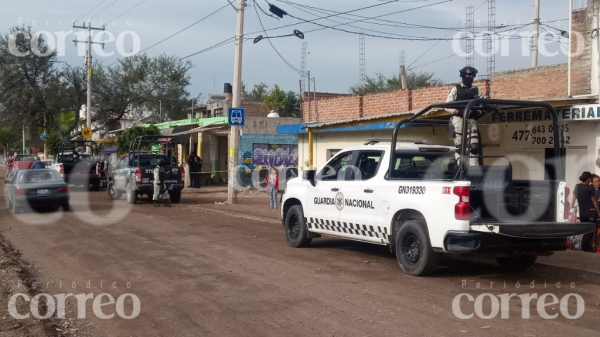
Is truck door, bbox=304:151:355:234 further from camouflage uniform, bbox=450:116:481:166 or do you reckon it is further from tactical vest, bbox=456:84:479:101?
tactical vest, bbox=456:84:479:101

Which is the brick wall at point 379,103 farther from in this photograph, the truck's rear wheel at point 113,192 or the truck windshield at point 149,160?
the truck's rear wheel at point 113,192

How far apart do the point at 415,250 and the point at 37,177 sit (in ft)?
49.3

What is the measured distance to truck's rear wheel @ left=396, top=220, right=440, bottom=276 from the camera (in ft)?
29.1

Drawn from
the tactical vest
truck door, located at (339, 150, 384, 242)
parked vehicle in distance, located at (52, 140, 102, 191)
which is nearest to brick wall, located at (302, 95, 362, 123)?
parked vehicle in distance, located at (52, 140, 102, 191)

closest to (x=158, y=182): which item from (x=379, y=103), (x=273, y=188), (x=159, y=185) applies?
(x=159, y=185)

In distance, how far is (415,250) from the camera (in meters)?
9.18

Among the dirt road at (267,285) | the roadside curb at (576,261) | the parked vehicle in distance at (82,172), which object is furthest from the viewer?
the parked vehicle in distance at (82,172)

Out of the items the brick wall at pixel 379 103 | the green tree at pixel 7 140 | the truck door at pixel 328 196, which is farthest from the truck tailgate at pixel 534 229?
→ the green tree at pixel 7 140

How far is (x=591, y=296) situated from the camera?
8.06 meters

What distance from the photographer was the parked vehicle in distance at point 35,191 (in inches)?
749

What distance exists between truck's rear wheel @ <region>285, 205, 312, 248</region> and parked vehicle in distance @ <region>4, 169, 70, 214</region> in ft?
33.1

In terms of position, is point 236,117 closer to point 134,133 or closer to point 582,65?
point 582,65

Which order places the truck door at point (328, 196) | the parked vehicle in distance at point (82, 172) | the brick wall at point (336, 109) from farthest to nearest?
1. the parked vehicle in distance at point (82, 172)
2. the brick wall at point (336, 109)
3. the truck door at point (328, 196)

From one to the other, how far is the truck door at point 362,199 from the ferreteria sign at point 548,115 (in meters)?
4.76
